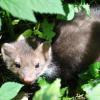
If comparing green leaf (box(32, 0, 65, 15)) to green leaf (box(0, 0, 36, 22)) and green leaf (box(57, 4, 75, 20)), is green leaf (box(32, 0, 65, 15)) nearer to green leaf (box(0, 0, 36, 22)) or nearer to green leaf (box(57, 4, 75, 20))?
green leaf (box(0, 0, 36, 22))

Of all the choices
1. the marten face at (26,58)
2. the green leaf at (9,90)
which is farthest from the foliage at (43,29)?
the marten face at (26,58)

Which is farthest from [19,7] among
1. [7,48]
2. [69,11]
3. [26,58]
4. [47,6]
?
[7,48]

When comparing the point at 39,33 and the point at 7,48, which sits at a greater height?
the point at 39,33

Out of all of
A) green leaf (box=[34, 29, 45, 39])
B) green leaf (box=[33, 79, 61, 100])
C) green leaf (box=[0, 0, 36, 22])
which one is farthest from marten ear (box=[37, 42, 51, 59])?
green leaf (box=[0, 0, 36, 22])

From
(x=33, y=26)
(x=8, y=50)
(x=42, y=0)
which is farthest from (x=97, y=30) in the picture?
(x=42, y=0)

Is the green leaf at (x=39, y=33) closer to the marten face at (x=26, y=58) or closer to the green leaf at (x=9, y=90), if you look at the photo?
the marten face at (x=26, y=58)

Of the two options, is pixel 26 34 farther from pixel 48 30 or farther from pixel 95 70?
pixel 95 70
